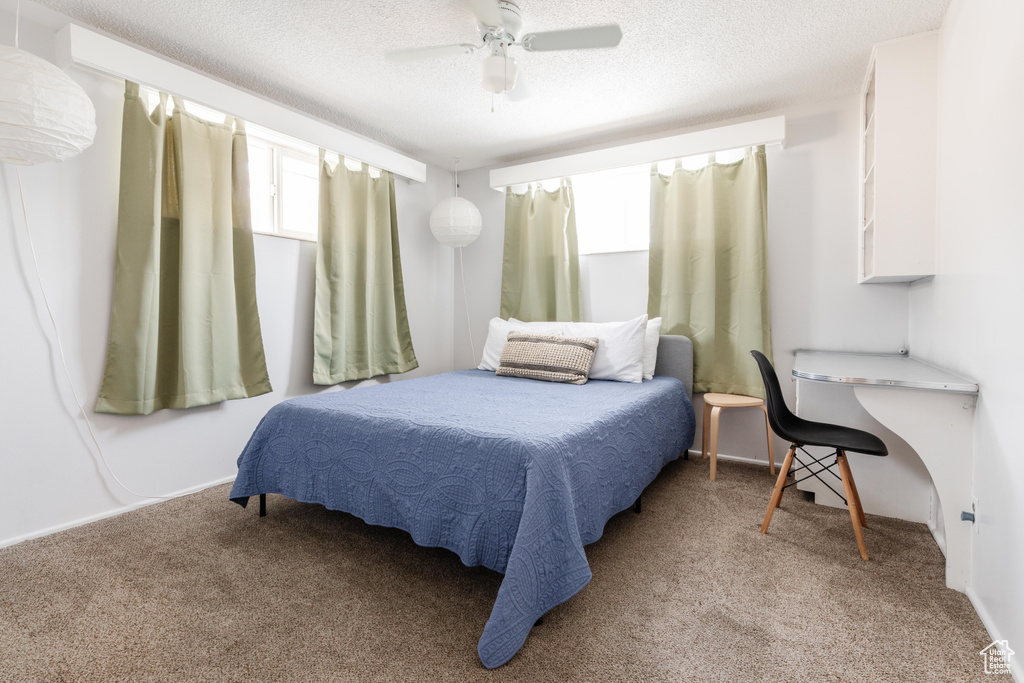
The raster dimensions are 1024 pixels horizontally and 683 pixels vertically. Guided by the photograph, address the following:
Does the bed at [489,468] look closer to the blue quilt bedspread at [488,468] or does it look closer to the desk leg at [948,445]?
the blue quilt bedspread at [488,468]

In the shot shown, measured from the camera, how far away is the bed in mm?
1511

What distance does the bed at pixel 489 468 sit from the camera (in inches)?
59.5

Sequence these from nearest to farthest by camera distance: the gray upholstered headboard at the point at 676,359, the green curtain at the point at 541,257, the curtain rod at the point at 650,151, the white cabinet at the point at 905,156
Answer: the white cabinet at the point at 905,156
the curtain rod at the point at 650,151
the gray upholstered headboard at the point at 676,359
the green curtain at the point at 541,257

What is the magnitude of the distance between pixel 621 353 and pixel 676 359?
472 millimetres

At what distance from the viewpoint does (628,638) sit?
1508 millimetres

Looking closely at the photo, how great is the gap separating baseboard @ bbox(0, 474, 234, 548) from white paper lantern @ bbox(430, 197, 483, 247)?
222 centimetres

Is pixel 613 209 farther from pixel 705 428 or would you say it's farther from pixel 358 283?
pixel 358 283

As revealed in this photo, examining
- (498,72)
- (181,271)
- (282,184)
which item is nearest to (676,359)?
(498,72)

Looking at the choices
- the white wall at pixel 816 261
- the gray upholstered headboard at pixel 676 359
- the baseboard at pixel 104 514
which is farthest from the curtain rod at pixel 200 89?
the white wall at pixel 816 261

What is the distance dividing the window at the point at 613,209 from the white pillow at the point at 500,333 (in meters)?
0.74

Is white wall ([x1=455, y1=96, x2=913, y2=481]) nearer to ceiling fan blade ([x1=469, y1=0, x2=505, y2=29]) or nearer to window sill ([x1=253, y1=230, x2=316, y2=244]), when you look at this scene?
ceiling fan blade ([x1=469, y1=0, x2=505, y2=29])

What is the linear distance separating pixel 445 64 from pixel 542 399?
1.89 m

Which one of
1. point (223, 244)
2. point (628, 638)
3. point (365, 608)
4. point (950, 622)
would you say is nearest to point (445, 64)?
point (223, 244)

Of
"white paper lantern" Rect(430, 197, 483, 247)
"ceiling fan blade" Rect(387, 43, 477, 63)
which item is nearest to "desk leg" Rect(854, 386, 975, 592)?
"ceiling fan blade" Rect(387, 43, 477, 63)
